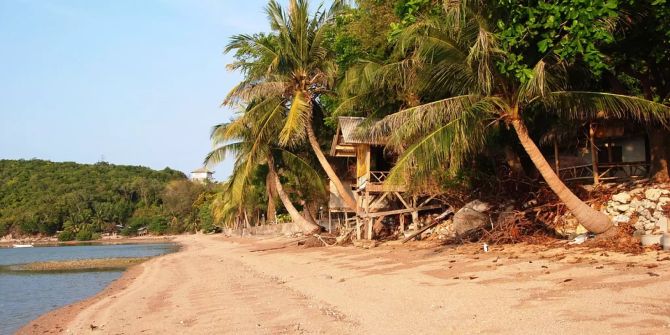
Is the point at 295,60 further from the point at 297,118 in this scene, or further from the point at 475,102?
the point at 475,102

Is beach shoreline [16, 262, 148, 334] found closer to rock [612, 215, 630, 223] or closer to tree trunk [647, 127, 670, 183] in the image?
rock [612, 215, 630, 223]

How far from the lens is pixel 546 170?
1201 centimetres

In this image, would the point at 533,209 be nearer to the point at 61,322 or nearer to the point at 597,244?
the point at 597,244

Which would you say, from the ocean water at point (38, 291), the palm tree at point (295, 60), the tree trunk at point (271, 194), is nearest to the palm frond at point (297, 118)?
the palm tree at point (295, 60)

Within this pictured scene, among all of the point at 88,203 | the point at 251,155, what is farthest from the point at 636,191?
the point at 88,203

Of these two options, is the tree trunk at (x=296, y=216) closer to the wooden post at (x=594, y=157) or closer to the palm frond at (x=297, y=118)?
the palm frond at (x=297, y=118)

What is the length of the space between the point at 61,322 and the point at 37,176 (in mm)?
105695

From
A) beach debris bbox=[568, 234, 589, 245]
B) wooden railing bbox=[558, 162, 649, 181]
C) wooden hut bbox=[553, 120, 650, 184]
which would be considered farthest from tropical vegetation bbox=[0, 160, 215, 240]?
beach debris bbox=[568, 234, 589, 245]

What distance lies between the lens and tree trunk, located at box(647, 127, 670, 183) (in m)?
13.4

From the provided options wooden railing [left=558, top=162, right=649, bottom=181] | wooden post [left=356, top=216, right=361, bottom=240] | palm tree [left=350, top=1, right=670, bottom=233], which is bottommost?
wooden post [left=356, top=216, right=361, bottom=240]

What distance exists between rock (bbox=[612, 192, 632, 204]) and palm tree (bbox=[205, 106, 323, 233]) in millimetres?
14404

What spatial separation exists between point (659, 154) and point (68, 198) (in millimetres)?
98480

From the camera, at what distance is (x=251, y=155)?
25.7 m

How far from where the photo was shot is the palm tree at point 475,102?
11523 millimetres
